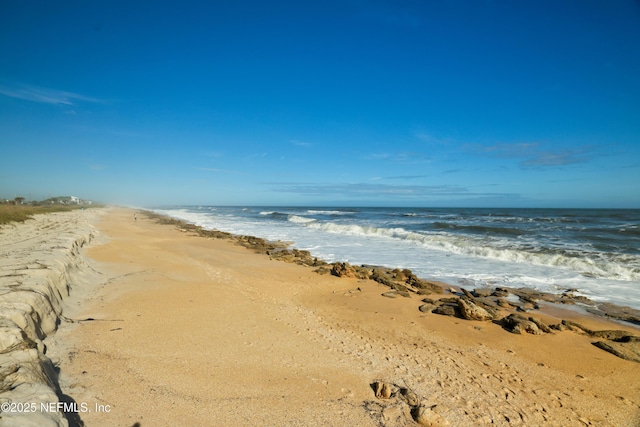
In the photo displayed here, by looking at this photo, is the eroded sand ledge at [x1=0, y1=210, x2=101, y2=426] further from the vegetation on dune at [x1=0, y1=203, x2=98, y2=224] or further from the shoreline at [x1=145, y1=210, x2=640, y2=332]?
the vegetation on dune at [x1=0, y1=203, x2=98, y2=224]

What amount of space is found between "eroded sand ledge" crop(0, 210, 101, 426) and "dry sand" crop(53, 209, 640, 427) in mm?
400

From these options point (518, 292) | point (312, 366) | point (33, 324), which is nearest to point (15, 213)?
point (33, 324)

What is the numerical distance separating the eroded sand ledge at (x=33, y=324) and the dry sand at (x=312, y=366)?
1.31 ft

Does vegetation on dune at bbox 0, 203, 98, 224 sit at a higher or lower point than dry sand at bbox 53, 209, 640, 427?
higher

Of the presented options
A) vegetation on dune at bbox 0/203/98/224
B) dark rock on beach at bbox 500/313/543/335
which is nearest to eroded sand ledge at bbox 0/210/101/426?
dark rock on beach at bbox 500/313/543/335

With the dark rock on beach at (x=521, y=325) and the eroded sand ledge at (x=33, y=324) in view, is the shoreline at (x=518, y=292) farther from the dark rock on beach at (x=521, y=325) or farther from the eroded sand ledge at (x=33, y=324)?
the eroded sand ledge at (x=33, y=324)

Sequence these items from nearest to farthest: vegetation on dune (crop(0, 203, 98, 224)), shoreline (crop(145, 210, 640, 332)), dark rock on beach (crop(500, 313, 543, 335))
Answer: dark rock on beach (crop(500, 313, 543, 335)) → shoreline (crop(145, 210, 640, 332)) → vegetation on dune (crop(0, 203, 98, 224))

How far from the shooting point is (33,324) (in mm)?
3914

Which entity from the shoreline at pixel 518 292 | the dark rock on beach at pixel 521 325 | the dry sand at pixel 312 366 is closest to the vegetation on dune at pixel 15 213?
the dry sand at pixel 312 366

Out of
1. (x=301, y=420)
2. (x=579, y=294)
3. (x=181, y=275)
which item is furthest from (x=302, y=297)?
(x=579, y=294)

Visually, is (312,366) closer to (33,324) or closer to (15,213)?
(33,324)

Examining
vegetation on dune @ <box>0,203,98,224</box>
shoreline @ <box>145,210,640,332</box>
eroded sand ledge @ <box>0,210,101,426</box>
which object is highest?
vegetation on dune @ <box>0,203,98,224</box>

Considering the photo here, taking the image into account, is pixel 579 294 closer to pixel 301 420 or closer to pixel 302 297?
pixel 302 297

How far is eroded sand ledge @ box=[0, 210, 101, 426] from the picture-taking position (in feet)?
7.14
